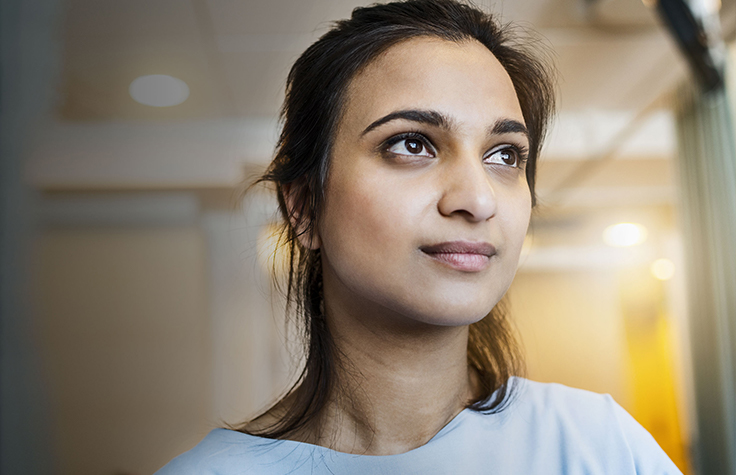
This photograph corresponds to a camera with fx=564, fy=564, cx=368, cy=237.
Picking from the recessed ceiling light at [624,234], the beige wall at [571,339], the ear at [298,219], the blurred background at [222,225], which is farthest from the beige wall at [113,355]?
the recessed ceiling light at [624,234]

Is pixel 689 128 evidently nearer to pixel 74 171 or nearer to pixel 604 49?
pixel 604 49

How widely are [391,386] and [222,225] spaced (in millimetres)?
939

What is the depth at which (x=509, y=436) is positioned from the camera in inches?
18.0

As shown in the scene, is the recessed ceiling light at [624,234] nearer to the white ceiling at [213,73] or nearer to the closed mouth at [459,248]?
the white ceiling at [213,73]

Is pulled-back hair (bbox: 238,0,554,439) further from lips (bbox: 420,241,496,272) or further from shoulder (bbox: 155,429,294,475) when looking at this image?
lips (bbox: 420,241,496,272)

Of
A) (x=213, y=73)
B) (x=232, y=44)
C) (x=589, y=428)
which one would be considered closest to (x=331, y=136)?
(x=589, y=428)

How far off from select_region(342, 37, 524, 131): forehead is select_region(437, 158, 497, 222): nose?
0.04 meters

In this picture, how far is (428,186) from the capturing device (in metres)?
0.39

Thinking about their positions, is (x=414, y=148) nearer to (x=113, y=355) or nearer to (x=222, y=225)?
(x=113, y=355)

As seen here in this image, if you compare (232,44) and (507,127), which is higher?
(232,44)

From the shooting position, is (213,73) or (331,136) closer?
(331,136)

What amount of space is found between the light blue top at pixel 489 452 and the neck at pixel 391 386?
0.01m

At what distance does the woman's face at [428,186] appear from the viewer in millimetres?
381

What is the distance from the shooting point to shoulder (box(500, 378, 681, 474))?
0.44m
